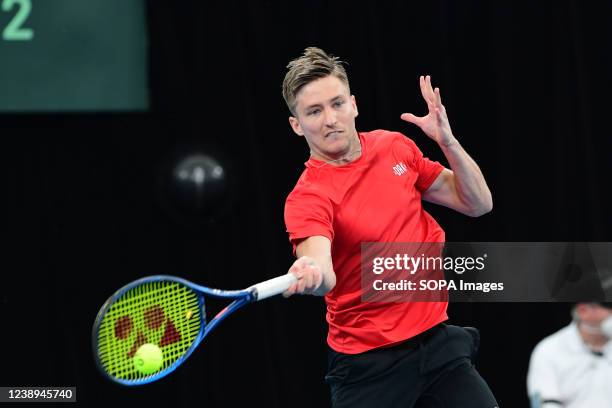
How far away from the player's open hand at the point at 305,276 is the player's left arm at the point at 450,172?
2.03ft

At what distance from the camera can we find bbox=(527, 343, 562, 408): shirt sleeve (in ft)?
9.57

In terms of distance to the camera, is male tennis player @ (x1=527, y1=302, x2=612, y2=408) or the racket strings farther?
male tennis player @ (x1=527, y1=302, x2=612, y2=408)

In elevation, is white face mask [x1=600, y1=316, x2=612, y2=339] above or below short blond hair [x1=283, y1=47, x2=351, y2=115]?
below

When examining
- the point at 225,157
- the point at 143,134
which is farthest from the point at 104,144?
the point at 225,157

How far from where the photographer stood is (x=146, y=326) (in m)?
2.53

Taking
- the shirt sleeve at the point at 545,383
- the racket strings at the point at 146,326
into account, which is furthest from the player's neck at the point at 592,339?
the racket strings at the point at 146,326

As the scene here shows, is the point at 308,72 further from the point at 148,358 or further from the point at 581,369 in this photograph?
the point at 581,369

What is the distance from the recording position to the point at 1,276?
4.23 meters

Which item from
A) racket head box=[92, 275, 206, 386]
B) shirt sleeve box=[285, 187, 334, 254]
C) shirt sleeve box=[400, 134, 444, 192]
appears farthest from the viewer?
shirt sleeve box=[400, 134, 444, 192]

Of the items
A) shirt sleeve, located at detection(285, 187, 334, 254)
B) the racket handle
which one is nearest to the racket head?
the racket handle

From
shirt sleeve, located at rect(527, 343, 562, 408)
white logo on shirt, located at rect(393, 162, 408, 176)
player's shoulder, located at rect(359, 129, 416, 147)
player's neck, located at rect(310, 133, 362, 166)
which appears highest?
player's shoulder, located at rect(359, 129, 416, 147)

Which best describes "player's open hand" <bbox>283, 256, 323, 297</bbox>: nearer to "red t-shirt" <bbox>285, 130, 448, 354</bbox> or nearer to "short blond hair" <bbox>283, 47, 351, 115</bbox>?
"red t-shirt" <bbox>285, 130, 448, 354</bbox>

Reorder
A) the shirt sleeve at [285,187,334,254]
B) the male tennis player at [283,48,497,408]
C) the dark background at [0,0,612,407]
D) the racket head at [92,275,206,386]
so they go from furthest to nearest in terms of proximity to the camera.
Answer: the dark background at [0,0,612,407] → the male tennis player at [283,48,497,408] → the shirt sleeve at [285,187,334,254] → the racket head at [92,275,206,386]

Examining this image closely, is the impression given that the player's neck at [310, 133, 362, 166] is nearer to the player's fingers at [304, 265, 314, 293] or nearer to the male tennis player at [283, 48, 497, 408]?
the male tennis player at [283, 48, 497, 408]
